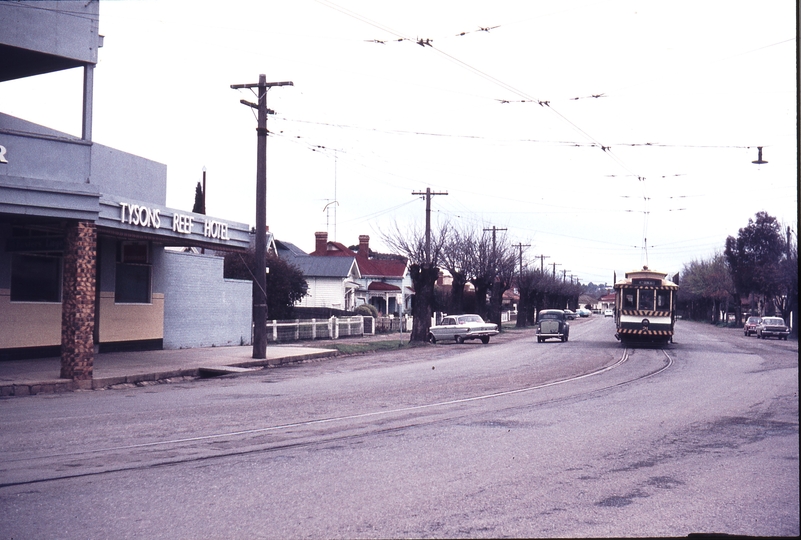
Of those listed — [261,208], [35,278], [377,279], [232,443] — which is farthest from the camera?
[377,279]

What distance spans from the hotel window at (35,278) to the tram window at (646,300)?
23239mm

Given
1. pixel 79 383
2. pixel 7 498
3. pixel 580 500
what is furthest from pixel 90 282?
pixel 580 500

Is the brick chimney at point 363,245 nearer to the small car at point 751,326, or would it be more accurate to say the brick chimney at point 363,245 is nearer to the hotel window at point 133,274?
the small car at point 751,326

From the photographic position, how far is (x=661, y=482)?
748 cm

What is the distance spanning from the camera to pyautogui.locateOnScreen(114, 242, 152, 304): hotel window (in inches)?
923

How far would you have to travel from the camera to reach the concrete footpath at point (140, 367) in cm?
1545

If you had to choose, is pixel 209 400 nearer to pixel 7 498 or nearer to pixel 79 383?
pixel 79 383

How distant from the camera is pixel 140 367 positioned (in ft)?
62.3

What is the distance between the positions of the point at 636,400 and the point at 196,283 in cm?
1822

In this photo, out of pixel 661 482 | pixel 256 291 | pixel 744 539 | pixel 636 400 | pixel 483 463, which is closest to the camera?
pixel 744 539

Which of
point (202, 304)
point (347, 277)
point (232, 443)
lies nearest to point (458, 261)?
point (347, 277)

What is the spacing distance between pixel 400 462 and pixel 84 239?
11.2 meters

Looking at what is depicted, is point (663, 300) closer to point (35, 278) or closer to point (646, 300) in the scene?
point (646, 300)

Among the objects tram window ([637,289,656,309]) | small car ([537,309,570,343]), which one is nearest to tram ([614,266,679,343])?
tram window ([637,289,656,309])
